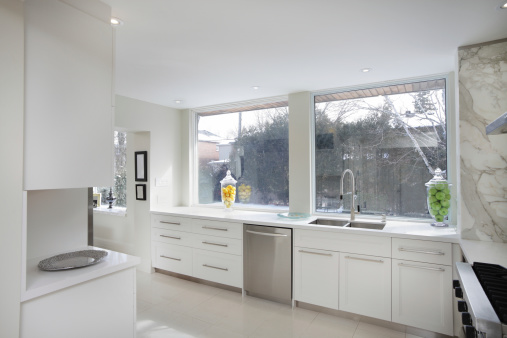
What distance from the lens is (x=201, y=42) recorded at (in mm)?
2293

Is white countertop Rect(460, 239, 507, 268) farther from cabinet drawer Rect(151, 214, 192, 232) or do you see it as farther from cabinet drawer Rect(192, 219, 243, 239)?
cabinet drawer Rect(151, 214, 192, 232)

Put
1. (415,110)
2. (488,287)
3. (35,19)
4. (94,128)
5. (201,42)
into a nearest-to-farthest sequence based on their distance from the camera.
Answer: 1. (488,287)
2. (35,19)
3. (94,128)
4. (201,42)
5. (415,110)

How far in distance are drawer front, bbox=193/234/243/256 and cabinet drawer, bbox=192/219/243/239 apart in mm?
48

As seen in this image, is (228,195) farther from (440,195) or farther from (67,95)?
(67,95)

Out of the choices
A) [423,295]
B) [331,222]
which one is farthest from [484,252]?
[331,222]

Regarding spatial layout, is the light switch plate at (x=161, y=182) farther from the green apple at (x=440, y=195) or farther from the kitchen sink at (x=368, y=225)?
the green apple at (x=440, y=195)

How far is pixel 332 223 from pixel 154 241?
240 centimetres

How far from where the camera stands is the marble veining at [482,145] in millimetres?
2260

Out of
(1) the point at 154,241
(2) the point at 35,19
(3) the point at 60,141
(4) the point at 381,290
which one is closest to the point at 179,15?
(2) the point at 35,19

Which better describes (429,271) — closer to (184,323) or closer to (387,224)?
(387,224)

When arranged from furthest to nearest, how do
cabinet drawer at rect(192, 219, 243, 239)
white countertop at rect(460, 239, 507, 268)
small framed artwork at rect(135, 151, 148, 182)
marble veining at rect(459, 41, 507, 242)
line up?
small framed artwork at rect(135, 151, 148, 182), cabinet drawer at rect(192, 219, 243, 239), marble veining at rect(459, 41, 507, 242), white countertop at rect(460, 239, 507, 268)

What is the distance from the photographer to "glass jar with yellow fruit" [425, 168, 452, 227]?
275 centimetres

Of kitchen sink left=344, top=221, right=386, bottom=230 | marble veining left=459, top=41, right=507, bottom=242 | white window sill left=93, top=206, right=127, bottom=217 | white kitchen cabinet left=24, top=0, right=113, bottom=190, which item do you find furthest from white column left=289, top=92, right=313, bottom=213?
white window sill left=93, top=206, right=127, bottom=217

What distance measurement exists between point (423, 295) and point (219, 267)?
208cm
